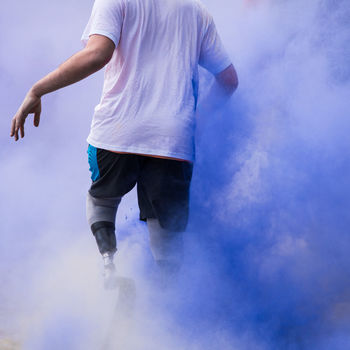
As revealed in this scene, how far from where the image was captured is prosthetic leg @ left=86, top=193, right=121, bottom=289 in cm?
157

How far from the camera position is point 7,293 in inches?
85.4

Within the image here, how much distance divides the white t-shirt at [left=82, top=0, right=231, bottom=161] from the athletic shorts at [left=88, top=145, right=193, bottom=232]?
0.19 feet

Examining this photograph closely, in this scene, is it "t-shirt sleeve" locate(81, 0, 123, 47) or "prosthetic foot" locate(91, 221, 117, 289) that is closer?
"t-shirt sleeve" locate(81, 0, 123, 47)

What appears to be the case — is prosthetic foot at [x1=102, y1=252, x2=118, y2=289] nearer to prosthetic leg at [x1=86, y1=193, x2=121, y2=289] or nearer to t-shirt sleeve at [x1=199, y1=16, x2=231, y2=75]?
prosthetic leg at [x1=86, y1=193, x2=121, y2=289]

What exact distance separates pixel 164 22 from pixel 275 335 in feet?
3.93

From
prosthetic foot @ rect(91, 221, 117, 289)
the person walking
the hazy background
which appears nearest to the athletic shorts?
the person walking

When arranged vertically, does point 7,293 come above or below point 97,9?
below

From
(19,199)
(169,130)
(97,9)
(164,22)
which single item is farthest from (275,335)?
(19,199)

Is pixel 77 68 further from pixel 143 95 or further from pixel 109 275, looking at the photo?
pixel 109 275

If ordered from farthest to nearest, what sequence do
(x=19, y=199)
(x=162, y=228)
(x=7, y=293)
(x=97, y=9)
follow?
(x=19, y=199)
(x=7, y=293)
(x=162, y=228)
(x=97, y=9)

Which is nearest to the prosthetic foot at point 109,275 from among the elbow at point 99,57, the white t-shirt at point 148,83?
the white t-shirt at point 148,83

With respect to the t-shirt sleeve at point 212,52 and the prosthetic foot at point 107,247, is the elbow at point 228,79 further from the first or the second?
the prosthetic foot at point 107,247

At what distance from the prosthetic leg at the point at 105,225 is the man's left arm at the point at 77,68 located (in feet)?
1.26

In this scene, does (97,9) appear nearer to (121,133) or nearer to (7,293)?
(121,133)
